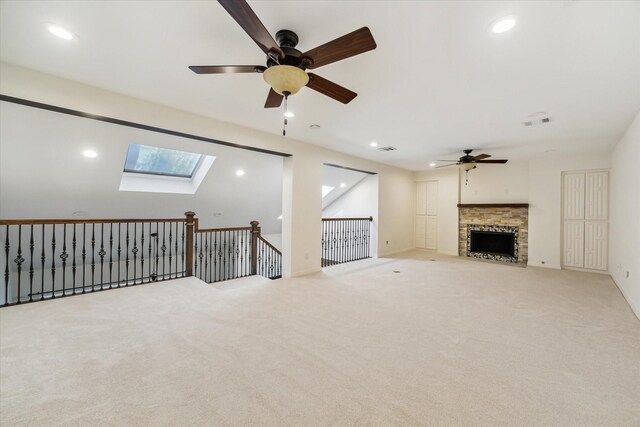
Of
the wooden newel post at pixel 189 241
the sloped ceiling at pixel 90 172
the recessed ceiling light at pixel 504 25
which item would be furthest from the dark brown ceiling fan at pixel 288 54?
the wooden newel post at pixel 189 241

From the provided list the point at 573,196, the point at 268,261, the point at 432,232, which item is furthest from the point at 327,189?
the point at 573,196

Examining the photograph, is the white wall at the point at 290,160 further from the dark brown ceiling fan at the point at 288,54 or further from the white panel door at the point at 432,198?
the dark brown ceiling fan at the point at 288,54

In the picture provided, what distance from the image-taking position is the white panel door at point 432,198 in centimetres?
776

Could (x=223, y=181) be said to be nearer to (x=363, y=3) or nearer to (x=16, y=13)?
(x=16, y=13)

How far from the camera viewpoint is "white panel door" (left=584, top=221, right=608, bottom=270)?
17.3ft

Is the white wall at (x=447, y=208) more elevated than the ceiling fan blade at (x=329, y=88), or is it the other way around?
the ceiling fan blade at (x=329, y=88)

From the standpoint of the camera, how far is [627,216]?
12.1 feet

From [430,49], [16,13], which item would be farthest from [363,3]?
[16,13]

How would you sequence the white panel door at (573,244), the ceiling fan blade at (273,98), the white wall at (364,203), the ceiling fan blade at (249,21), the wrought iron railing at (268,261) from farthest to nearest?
the white wall at (364,203) < the wrought iron railing at (268,261) < the white panel door at (573,244) < the ceiling fan blade at (273,98) < the ceiling fan blade at (249,21)

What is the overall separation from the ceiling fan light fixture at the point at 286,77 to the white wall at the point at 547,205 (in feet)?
21.6

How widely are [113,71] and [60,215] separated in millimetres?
3979

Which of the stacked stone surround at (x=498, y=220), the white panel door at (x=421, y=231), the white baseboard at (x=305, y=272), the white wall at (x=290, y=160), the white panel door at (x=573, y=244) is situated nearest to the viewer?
the white wall at (x=290, y=160)

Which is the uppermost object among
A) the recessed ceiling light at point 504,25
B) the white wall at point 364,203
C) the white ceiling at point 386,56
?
the white ceiling at point 386,56

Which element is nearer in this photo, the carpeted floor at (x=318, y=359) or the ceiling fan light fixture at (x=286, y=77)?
the carpeted floor at (x=318, y=359)
